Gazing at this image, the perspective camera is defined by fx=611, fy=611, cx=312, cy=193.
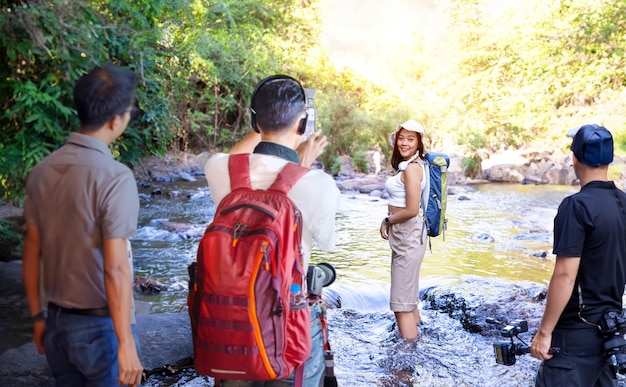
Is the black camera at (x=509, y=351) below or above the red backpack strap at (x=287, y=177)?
below

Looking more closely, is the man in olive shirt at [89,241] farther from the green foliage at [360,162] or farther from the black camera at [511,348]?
the green foliage at [360,162]

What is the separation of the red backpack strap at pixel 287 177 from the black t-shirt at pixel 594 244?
3.75ft

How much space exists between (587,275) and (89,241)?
1.98 meters

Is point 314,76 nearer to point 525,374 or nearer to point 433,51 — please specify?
point 433,51

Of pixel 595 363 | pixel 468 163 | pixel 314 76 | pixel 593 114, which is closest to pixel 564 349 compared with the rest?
pixel 595 363

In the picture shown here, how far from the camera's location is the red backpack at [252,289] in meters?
1.98

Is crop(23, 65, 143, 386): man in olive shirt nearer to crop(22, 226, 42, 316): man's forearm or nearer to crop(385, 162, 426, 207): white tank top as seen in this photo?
crop(22, 226, 42, 316): man's forearm

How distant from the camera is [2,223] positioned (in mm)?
5738

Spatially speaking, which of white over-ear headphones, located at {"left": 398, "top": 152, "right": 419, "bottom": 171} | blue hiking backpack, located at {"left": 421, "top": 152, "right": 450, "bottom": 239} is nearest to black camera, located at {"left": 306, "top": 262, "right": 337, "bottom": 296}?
white over-ear headphones, located at {"left": 398, "top": 152, "right": 419, "bottom": 171}

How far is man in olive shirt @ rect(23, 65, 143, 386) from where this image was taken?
204 centimetres

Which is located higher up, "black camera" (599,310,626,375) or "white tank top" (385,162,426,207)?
"white tank top" (385,162,426,207)

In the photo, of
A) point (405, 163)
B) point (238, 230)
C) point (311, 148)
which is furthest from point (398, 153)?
point (238, 230)

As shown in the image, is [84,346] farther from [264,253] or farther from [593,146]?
[593,146]

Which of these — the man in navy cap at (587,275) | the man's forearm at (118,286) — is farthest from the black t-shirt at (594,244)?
the man's forearm at (118,286)
